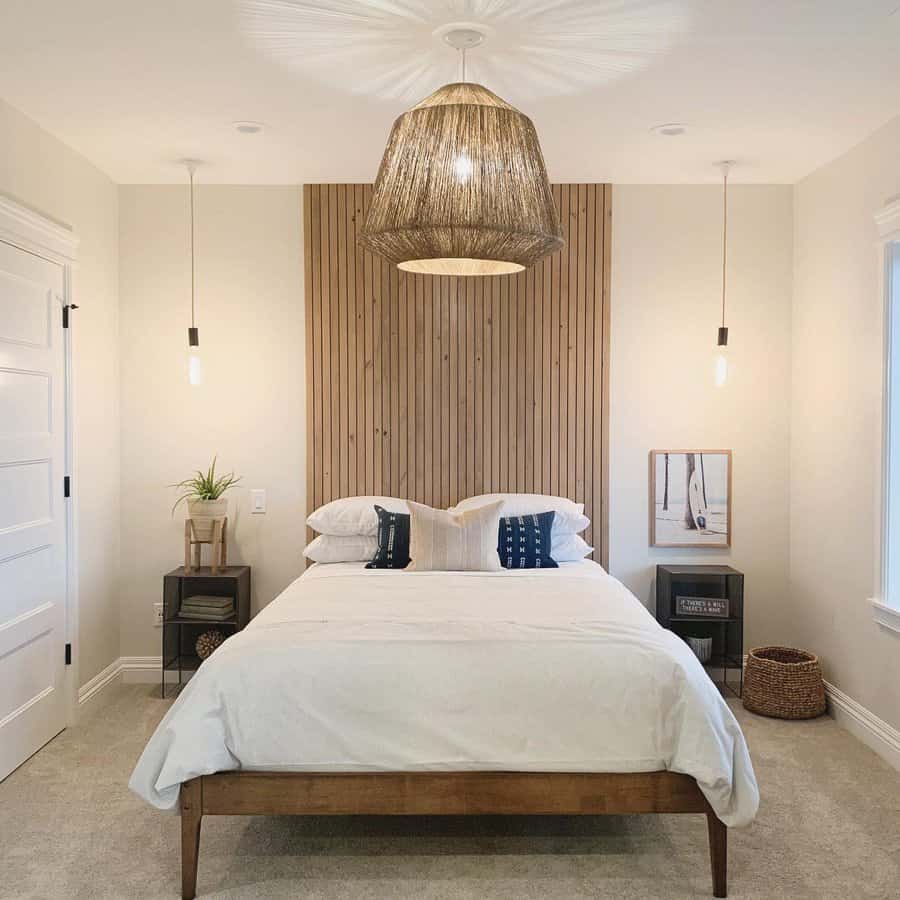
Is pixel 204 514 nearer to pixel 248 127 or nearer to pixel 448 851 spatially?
pixel 248 127

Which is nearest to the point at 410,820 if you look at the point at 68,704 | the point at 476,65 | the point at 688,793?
the point at 688,793

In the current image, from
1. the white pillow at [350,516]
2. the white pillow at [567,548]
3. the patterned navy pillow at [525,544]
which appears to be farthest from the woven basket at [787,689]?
the white pillow at [350,516]

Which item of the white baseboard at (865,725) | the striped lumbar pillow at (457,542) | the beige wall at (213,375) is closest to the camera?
the white baseboard at (865,725)

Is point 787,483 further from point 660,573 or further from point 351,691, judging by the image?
point 351,691

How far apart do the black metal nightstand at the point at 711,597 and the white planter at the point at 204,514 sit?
2.26 meters

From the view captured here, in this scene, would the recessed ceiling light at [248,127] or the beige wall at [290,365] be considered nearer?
the recessed ceiling light at [248,127]

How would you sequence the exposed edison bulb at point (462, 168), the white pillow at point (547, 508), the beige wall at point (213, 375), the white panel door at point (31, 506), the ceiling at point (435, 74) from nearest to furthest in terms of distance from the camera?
the exposed edison bulb at point (462, 168)
the ceiling at point (435, 74)
the white panel door at point (31, 506)
the white pillow at point (547, 508)
the beige wall at point (213, 375)

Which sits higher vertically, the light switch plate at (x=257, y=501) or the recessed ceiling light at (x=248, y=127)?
the recessed ceiling light at (x=248, y=127)

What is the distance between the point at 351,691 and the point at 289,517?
231 cm

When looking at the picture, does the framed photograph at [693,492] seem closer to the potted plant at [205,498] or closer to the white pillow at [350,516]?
the white pillow at [350,516]

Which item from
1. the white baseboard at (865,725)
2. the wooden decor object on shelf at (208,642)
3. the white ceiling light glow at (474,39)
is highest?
the white ceiling light glow at (474,39)

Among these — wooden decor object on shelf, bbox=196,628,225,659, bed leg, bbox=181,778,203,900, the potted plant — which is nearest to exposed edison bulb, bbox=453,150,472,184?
bed leg, bbox=181,778,203,900

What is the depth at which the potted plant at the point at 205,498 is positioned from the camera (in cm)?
479

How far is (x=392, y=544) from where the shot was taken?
4.41 metres
